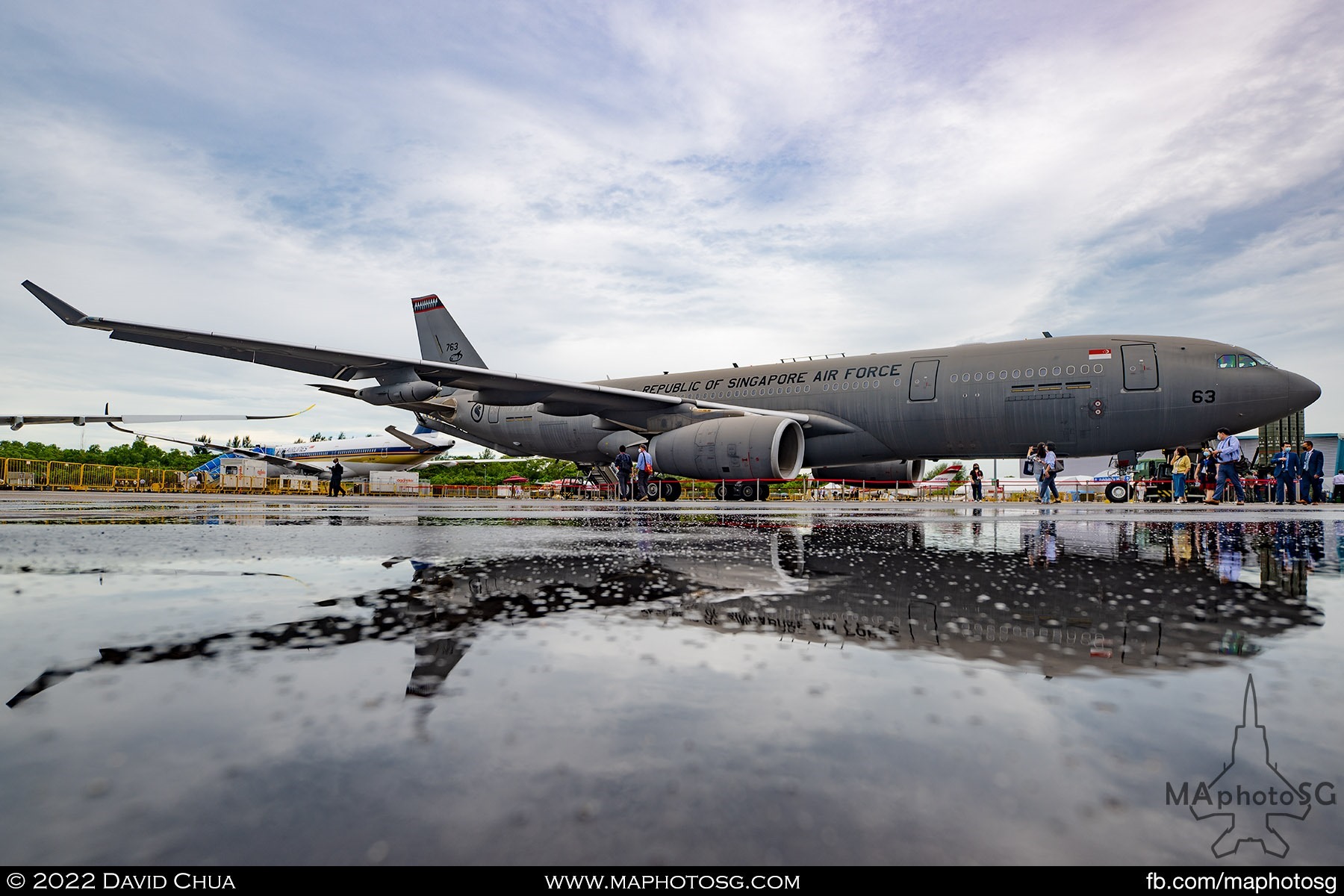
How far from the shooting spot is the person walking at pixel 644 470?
48.9 feet


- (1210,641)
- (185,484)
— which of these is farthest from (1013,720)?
(185,484)

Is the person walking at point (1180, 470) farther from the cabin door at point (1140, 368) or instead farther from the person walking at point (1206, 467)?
the cabin door at point (1140, 368)

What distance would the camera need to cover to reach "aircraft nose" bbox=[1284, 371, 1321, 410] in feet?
41.3

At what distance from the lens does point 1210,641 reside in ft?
5.27

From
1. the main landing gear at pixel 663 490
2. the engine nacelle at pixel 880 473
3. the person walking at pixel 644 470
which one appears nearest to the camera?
the person walking at pixel 644 470

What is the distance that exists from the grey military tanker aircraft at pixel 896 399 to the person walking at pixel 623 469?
28 centimetres

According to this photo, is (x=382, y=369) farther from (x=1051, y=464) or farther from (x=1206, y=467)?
(x=1206, y=467)

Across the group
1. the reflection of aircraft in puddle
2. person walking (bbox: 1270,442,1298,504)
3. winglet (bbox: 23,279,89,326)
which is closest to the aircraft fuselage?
person walking (bbox: 1270,442,1298,504)

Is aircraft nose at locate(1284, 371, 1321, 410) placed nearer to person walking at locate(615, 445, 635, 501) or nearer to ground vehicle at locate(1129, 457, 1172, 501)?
ground vehicle at locate(1129, 457, 1172, 501)

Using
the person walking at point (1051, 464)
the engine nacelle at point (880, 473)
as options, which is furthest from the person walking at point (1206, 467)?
the engine nacelle at point (880, 473)

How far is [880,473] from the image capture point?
1841cm

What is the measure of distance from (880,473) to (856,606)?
16.9 m

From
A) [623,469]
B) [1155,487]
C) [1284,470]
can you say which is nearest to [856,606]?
[623,469]

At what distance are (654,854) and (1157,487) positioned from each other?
79.4 feet
